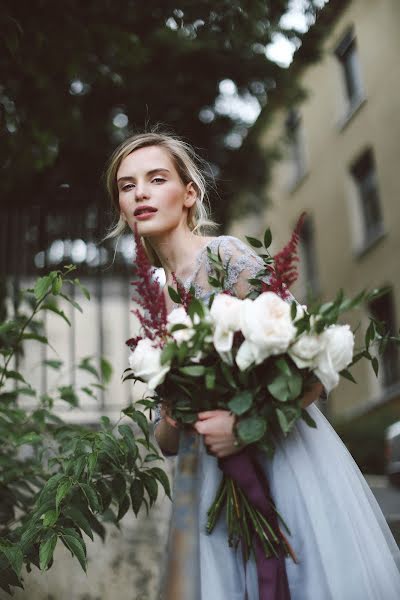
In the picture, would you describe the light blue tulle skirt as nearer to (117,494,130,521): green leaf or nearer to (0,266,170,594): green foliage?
(0,266,170,594): green foliage

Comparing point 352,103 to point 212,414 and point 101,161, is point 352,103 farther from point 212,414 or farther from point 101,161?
point 212,414

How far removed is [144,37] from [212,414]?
17.4 feet

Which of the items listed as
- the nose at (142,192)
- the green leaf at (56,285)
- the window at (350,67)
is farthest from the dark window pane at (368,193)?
the nose at (142,192)

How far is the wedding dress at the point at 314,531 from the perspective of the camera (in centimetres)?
199

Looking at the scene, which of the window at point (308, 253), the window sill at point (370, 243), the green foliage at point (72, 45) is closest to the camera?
the green foliage at point (72, 45)

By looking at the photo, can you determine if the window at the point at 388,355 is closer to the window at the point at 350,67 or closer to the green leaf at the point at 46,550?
the window at the point at 350,67

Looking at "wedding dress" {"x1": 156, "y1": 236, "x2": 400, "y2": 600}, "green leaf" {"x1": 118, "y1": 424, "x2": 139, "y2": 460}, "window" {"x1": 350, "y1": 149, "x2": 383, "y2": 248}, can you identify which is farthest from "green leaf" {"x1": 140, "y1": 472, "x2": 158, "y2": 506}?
"window" {"x1": 350, "y1": 149, "x2": 383, "y2": 248}

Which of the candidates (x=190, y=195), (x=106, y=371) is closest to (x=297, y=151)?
(x=106, y=371)

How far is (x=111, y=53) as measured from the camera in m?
5.36

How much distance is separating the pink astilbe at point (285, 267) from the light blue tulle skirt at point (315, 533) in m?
0.42

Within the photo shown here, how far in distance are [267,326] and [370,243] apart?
1389 centimetres

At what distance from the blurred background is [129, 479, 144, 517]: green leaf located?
3.12 feet

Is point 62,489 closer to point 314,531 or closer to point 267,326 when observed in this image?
point 314,531

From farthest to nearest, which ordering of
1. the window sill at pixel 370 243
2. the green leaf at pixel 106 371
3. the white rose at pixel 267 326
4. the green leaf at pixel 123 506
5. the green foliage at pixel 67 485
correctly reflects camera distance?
the window sill at pixel 370 243, the green leaf at pixel 106 371, the green leaf at pixel 123 506, the green foliage at pixel 67 485, the white rose at pixel 267 326
